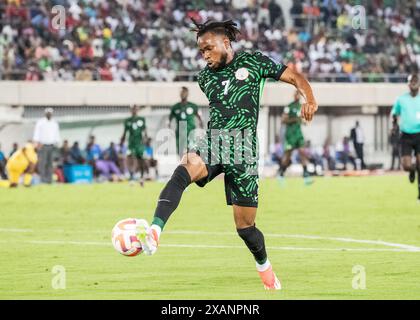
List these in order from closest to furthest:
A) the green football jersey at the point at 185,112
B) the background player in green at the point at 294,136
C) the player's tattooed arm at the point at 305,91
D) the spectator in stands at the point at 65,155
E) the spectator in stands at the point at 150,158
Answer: the player's tattooed arm at the point at 305,91 → the green football jersey at the point at 185,112 → the background player in green at the point at 294,136 → the spectator in stands at the point at 65,155 → the spectator in stands at the point at 150,158

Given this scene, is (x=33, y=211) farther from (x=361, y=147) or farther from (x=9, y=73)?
(x=361, y=147)

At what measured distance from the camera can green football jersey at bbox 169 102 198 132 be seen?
3331 cm

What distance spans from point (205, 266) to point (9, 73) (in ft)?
108

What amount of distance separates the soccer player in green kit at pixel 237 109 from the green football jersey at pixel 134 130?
25.2 metres

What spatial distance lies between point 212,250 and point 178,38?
3440 cm

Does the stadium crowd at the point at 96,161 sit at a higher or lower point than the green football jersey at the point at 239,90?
lower

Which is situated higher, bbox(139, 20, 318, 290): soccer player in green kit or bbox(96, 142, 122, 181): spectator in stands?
bbox(139, 20, 318, 290): soccer player in green kit

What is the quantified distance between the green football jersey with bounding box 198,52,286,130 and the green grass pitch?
1.54m

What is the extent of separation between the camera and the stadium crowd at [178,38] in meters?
46.2

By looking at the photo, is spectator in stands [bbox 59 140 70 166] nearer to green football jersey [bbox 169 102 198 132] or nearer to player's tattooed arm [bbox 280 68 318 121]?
green football jersey [bbox 169 102 198 132]

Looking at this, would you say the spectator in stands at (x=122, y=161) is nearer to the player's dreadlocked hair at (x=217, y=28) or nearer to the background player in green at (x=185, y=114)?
the background player in green at (x=185, y=114)

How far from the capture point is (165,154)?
46.2 meters

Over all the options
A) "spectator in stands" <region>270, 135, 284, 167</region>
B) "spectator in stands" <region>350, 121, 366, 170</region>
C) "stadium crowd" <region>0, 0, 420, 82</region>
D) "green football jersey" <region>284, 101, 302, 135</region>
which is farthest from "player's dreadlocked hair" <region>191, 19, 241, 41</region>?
"spectator in stands" <region>350, 121, 366, 170</region>

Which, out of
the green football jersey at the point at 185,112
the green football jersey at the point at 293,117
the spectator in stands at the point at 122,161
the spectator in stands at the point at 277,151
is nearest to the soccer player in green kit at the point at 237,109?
the green football jersey at the point at 185,112
